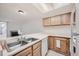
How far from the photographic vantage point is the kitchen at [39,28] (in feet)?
4.06

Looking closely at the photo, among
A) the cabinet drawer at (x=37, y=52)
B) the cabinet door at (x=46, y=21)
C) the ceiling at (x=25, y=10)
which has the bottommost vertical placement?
the cabinet drawer at (x=37, y=52)

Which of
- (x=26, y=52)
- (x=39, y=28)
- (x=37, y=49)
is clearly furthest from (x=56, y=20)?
(x=26, y=52)

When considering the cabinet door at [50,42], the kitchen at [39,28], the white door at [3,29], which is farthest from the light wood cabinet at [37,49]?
the white door at [3,29]

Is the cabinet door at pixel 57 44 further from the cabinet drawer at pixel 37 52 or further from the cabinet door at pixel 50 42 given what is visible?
the cabinet drawer at pixel 37 52

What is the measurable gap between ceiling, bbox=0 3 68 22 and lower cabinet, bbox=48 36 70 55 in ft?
1.25

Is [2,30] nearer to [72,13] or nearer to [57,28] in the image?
[57,28]

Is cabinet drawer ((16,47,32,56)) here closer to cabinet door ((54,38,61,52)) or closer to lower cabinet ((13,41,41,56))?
lower cabinet ((13,41,41,56))

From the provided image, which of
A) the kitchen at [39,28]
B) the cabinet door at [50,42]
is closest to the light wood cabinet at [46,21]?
the kitchen at [39,28]

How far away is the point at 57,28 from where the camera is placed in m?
1.30

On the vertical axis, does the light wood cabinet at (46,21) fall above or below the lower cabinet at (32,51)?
above

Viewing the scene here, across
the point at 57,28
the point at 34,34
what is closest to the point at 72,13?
the point at 57,28

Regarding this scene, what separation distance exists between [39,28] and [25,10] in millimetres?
303

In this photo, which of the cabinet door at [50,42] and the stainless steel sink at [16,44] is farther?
the cabinet door at [50,42]

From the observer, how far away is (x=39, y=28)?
1331 mm
